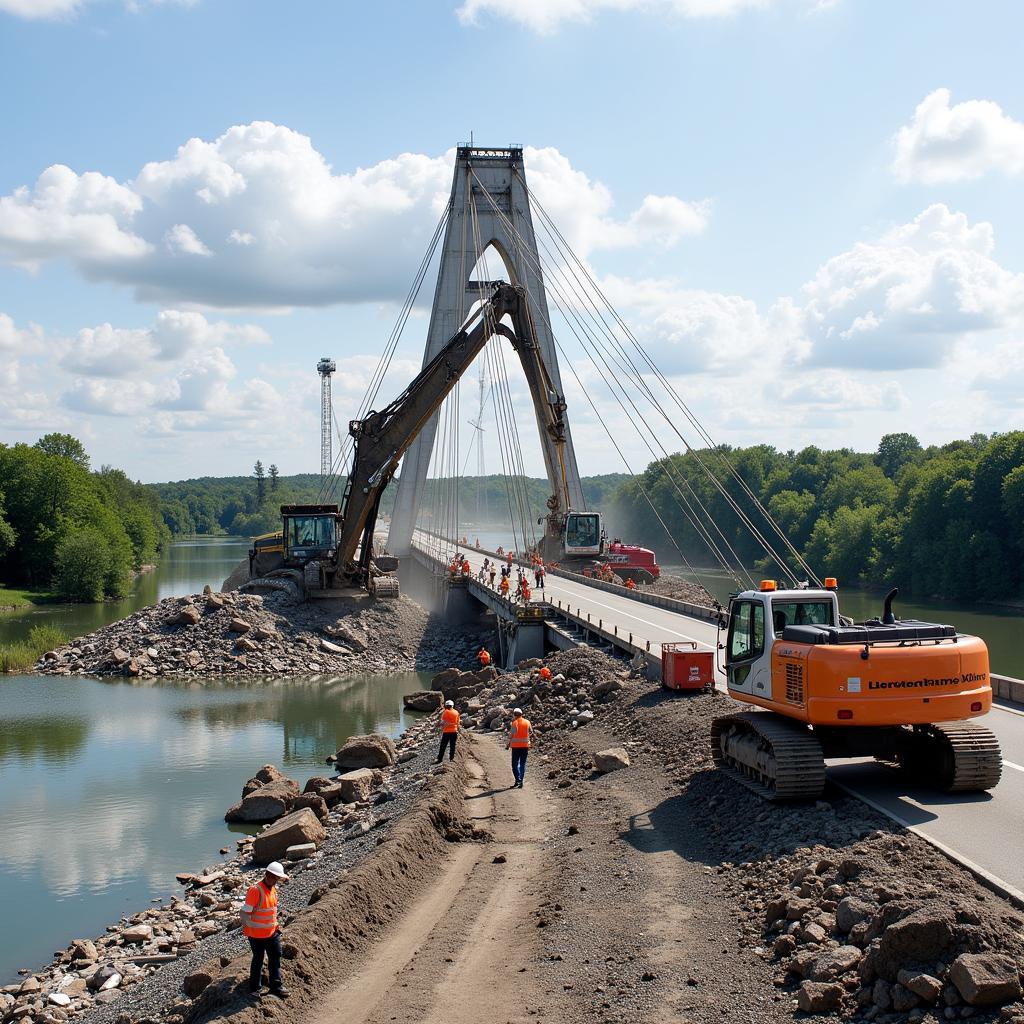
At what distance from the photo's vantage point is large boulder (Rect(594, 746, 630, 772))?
1655 cm

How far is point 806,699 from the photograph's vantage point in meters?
12.1

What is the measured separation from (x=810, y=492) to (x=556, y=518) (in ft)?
183

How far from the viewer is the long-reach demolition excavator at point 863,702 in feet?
38.9

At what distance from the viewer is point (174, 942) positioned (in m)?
13.4

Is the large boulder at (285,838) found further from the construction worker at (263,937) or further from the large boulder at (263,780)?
the construction worker at (263,937)

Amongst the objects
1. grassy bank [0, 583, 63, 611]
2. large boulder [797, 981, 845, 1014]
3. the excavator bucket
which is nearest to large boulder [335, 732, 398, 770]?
large boulder [797, 981, 845, 1014]

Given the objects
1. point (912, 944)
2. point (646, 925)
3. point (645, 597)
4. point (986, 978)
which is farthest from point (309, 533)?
point (986, 978)

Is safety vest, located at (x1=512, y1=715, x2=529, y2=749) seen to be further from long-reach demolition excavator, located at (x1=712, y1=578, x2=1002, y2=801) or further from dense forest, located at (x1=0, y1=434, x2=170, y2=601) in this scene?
dense forest, located at (x1=0, y1=434, x2=170, y2=601)

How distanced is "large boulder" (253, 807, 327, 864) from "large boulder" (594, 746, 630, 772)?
4.39 m

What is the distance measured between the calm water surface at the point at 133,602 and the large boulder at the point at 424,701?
22.9m

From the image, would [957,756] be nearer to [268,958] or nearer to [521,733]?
[521,733]

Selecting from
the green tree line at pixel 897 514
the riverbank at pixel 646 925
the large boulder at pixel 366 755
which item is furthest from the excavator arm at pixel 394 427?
the riverbank at pixel 646 925

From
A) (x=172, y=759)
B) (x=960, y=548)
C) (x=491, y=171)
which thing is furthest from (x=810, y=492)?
(x=172, y=759)

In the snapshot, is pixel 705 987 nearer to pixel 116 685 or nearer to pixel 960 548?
pixel 116 685
